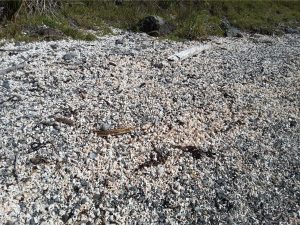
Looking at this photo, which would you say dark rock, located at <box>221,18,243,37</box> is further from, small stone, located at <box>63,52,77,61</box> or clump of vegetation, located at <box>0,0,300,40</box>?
small stone, located at <box>63,52,77,61</box>

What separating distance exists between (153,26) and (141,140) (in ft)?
37.7

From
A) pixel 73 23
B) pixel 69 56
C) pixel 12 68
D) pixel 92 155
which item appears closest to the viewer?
pixel 92 155

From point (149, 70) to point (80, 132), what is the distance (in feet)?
18.0

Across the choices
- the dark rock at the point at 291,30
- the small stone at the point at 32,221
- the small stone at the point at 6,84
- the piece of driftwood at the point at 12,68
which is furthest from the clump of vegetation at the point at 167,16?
the small stone at the point at 32,221

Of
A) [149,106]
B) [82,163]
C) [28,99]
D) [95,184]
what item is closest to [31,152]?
[82,163]

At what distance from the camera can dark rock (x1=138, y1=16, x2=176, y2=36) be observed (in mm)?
21070

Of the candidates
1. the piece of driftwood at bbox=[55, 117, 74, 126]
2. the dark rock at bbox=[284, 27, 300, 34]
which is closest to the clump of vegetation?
the dark rock at bbox=[284, 27, 300, 34]

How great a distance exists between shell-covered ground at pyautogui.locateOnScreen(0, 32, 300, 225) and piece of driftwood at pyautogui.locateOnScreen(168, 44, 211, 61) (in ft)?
1.24

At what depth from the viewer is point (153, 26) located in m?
21.2

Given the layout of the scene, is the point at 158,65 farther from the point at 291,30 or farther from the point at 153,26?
the point at 291,30

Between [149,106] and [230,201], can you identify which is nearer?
[230,201]

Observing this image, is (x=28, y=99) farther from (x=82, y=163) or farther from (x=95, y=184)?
(x=95, y=184)

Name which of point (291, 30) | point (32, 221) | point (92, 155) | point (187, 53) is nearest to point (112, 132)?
point (92, 155)

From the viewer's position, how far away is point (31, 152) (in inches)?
394
